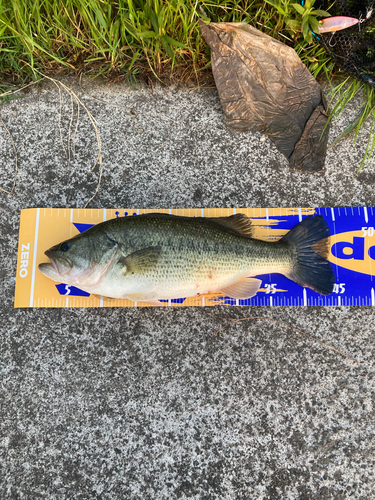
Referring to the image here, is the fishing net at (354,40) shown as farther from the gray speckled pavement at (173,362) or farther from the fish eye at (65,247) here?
the fish eye at (65,247)

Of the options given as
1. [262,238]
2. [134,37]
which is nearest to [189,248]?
[262,238]

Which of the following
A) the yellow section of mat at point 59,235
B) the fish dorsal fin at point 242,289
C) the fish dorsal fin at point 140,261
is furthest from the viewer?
the yellow section of mat at point 59,235

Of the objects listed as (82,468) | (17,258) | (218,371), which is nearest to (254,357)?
(218,371)

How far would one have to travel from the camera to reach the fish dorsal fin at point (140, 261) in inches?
86.7

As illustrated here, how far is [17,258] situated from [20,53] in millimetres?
1942

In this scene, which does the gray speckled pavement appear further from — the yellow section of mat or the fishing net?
the fishing net

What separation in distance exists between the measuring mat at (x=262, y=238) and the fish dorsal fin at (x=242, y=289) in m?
0.19

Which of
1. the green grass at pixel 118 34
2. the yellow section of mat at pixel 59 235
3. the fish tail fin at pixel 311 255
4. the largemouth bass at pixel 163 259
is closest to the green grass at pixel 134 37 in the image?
the green grass at pixel 118 34

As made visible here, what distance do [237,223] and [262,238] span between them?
0.37 meters

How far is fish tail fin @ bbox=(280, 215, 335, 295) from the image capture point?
2.45 m

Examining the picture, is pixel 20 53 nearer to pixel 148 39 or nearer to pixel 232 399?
pixel 148 39

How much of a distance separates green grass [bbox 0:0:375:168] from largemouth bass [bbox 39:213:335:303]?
156 centimetres

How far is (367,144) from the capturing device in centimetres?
286

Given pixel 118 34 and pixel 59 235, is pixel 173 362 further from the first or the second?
pixel 118 34
